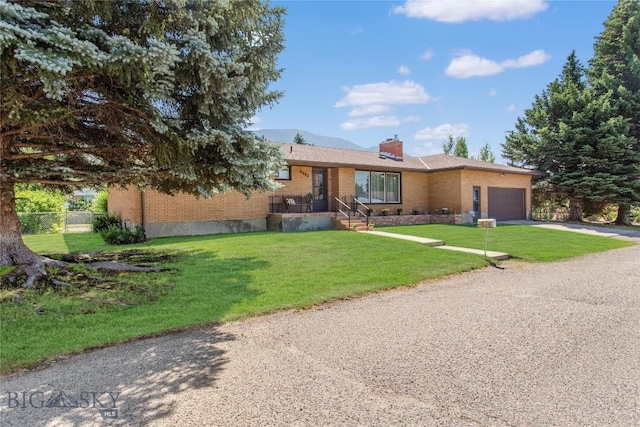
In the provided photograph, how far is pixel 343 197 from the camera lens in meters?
18.8

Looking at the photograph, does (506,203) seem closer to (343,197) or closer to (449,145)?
(343,197)

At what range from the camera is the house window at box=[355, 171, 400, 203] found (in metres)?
20.1

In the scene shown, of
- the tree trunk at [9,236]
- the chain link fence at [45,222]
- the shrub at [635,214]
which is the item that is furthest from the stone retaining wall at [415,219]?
the shrub at [635,214]

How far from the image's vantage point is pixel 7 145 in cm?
672

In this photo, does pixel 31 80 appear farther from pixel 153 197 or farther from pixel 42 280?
pixel 153 197

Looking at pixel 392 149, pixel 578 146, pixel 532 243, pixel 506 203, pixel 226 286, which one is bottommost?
pixel 226 286

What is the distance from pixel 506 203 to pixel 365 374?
23.3 m

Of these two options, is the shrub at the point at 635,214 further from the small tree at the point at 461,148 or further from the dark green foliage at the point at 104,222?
the dark green foliage at the point at 104,222

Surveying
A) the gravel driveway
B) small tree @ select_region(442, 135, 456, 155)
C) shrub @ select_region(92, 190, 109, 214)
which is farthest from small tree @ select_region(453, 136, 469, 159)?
the gravel driveway

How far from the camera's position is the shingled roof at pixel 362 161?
17.6 m

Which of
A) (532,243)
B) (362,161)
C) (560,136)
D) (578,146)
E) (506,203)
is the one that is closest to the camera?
(532,243)

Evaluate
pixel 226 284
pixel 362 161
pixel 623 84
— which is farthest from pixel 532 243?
pixel 623 84

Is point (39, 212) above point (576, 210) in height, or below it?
above

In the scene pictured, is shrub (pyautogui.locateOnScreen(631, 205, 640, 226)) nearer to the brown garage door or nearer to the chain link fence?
the brown garage door
